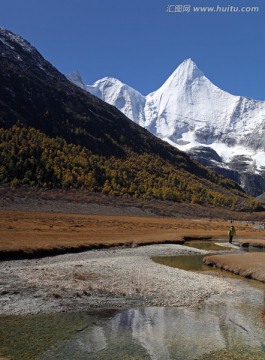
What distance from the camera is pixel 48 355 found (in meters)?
16.0

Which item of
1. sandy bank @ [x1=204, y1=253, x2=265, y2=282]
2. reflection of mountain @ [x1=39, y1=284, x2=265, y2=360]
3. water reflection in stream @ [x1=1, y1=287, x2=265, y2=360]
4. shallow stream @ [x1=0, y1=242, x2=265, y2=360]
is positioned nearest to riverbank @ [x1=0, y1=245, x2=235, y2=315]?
shallow stream @ [x1=0, y1=242, x2=265, y2=360]

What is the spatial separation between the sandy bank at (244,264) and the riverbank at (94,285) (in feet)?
13.1

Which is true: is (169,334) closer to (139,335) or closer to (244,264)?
(139,335)

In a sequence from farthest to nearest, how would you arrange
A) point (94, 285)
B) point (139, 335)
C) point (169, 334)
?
point (94, 285), point (169, 334), point (139, 335)

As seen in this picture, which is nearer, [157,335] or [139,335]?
[139,335]

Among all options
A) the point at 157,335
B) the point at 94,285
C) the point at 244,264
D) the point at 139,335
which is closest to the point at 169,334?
the point at 157,335

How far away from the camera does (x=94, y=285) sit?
1136 inches

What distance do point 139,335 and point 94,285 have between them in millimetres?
10236

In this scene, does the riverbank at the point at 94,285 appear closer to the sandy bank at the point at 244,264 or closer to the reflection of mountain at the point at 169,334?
the reflection of mountain at the point at 169,334

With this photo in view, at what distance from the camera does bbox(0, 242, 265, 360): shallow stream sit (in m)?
16.6

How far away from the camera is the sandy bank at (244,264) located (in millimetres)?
37172

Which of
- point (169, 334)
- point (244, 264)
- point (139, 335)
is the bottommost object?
point (139, 335)

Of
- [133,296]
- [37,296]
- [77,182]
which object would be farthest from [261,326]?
[77,182]

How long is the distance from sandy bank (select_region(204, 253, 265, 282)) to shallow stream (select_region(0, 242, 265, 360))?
42.5 ft
